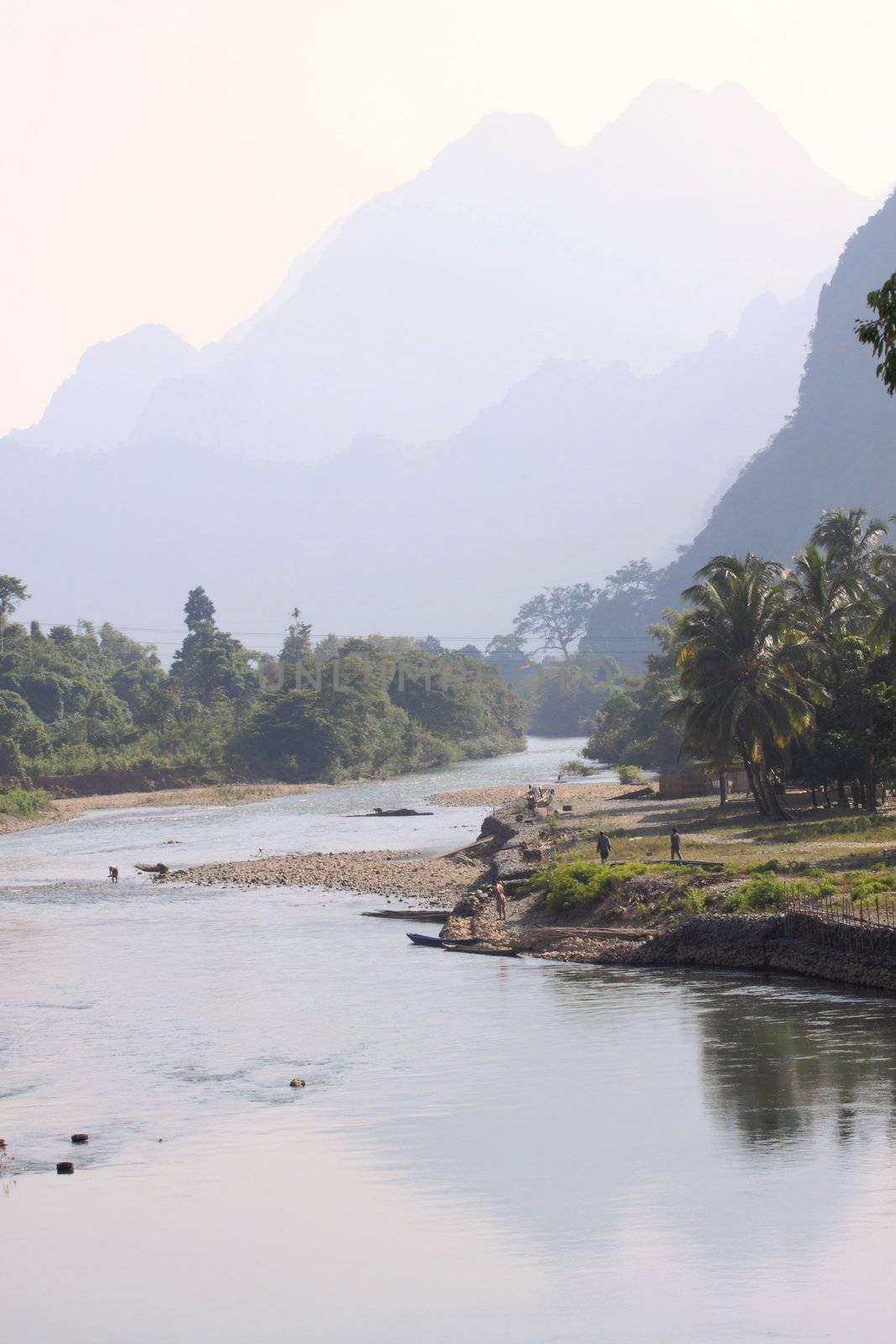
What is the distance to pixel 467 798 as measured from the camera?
107 metres

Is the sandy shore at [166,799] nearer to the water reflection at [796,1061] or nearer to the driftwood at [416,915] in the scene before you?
the driftwood at [416,915]

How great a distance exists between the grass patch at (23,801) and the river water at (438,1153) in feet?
208

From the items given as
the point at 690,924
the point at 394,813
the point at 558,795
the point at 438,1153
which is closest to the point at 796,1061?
the point at 438,1153

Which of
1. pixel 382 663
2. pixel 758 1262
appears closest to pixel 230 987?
pixel 758 1262

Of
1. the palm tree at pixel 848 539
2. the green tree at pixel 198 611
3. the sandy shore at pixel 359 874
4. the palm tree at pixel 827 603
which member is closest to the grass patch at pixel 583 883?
→ the sandy shore at pixel 359 874

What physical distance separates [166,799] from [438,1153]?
317 ft

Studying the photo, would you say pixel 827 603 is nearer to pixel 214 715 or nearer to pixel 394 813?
pixel 394 813

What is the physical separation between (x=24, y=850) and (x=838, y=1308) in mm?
71157

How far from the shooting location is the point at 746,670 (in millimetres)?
59156

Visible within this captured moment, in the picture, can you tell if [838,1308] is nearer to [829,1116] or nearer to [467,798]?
[829,1116]

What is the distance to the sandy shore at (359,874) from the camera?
5719 cm

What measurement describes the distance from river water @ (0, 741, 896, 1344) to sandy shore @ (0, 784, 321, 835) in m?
67.2

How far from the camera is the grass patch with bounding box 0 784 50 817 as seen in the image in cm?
10499

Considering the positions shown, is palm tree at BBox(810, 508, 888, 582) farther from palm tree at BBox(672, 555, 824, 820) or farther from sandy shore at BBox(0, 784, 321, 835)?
sandy shore at BBox(0, 784, 321, 835)
